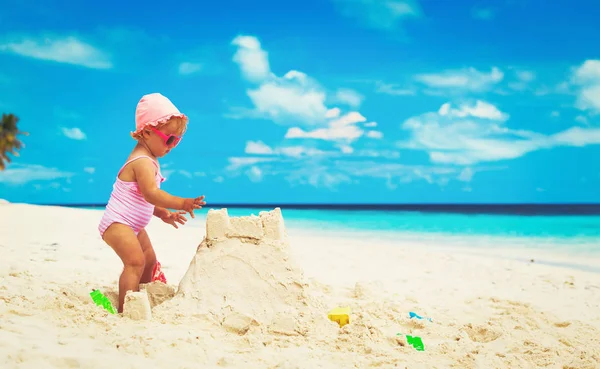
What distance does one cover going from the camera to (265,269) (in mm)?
3084

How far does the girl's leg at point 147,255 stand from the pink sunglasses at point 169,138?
24.7 inches

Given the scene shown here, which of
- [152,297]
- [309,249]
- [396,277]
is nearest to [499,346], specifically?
[152,297]

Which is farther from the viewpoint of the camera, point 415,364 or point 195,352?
point 415,364

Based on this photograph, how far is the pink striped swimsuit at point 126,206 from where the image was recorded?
3267mm

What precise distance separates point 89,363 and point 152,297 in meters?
1.31

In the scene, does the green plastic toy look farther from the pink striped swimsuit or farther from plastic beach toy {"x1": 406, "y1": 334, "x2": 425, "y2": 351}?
the pink striped swimsuit

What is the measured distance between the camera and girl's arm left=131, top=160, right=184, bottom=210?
3.05 meters

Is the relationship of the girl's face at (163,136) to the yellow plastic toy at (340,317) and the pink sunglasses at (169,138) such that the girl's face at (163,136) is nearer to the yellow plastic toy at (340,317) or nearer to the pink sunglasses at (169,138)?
the pink sunglasses at (169,138)

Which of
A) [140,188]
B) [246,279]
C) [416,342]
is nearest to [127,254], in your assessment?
[140,188]

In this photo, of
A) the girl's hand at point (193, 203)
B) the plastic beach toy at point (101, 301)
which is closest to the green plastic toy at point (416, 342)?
the girl's hand at point (193, 203)

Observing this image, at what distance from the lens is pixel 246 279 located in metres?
3.06

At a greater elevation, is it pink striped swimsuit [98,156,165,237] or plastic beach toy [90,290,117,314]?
pink striped swimsuit [98,156,165,237]

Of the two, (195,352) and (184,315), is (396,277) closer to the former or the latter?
(184,315)

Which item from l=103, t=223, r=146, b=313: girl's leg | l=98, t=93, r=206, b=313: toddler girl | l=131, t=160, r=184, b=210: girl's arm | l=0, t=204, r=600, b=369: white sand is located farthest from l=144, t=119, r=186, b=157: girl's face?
l=0, t=204, r=600, b=369: white sand
